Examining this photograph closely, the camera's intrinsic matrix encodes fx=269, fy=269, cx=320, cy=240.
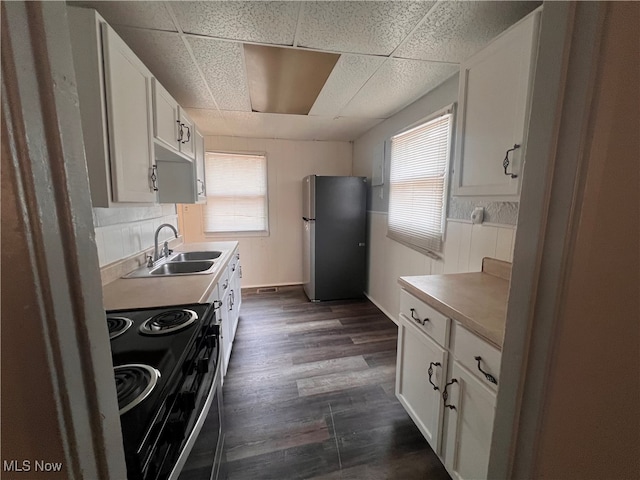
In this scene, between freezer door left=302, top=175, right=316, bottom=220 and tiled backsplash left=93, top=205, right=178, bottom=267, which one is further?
freezer door left=302, top=175, right=316, bottom=220

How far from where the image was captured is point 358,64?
5.86 ft

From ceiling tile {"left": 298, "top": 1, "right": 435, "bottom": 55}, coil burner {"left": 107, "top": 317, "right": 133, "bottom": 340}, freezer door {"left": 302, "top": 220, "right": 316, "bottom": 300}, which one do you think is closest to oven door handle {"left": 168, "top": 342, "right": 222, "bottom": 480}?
coil burner {"left": 107, "top": 317, "right": 133, "bottom": 340}

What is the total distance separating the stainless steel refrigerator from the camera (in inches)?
133

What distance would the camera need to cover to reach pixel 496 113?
1233mm

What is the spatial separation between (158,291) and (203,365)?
0.68 m

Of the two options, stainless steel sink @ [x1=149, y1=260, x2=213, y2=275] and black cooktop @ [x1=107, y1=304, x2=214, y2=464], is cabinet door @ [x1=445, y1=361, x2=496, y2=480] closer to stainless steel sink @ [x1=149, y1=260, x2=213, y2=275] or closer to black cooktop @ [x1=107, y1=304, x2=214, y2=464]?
black cooktop @ [x1=107, y1=304, x2=214, y2=464]

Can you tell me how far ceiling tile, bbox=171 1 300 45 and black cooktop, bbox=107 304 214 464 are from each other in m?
1.41

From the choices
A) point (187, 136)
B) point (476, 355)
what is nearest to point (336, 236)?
point (187, 136)

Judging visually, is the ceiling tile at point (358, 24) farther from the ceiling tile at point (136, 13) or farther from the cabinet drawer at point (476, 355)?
the cabinet drawer at point (476, 355)

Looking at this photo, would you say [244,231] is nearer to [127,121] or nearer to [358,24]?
[127,121]

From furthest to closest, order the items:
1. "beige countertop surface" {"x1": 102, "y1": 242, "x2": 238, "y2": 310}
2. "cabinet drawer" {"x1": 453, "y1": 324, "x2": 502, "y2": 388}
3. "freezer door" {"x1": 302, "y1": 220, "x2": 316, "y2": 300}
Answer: "freezer door" {"x1": 302, "y1": 220, "x2": 316, "y2": 300} → "beige countertop surface" {"x1": 102, "y1": 242, "x2": 238, "y2": 310} → "cabinet drawer" {"x1": 453, "y1": 324, "x2": 502, "y2": 388}

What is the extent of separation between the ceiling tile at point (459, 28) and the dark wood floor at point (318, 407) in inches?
88.0

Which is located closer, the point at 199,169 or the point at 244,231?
the point at 199,169

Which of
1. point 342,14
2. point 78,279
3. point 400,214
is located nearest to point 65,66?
point 78,279
